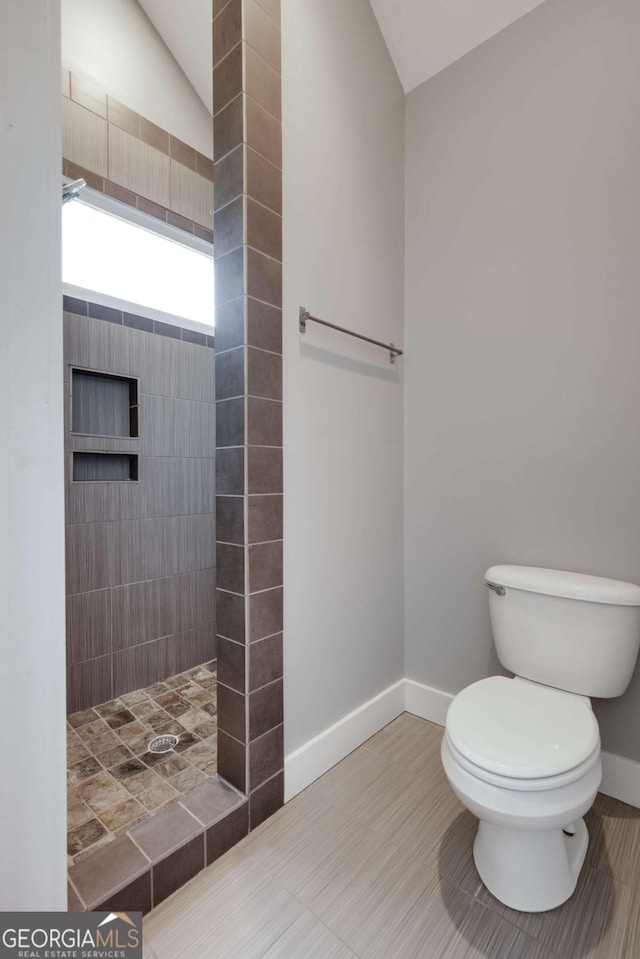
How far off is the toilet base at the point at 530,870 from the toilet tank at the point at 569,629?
431 millimetres

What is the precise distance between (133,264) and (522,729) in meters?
2.32

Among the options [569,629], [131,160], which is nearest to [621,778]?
[569,629]

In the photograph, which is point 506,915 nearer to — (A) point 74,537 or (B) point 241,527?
(B) point 241,527

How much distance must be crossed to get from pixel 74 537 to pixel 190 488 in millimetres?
592

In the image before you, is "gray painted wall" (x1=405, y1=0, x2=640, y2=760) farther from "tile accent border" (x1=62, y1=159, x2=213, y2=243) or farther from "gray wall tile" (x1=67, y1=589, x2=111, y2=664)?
"gray wall tile" (x1=67, y1=589, x2=111, y2=664)

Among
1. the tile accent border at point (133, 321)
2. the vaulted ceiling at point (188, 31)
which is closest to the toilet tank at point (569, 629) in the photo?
the tile accent border at point (133, 321)

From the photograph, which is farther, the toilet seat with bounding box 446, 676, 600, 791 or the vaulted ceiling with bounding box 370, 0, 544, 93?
the vaulted ceiling with bounding box 370, 0, 544, 93

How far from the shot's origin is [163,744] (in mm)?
1680

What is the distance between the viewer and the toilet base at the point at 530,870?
1.12 m

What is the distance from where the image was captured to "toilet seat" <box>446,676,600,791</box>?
1.01 m

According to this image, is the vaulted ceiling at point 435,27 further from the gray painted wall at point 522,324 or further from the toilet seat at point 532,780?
the toilet seat at point 532,780

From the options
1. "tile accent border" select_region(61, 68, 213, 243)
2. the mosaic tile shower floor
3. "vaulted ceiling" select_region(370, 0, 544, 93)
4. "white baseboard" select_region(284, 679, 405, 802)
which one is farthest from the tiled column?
"tile accent border" select_region(61, 68, 213, 243)

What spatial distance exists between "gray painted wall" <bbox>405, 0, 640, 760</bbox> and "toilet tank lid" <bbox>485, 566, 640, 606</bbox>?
0.11 m

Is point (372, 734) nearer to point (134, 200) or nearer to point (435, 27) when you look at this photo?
point (134, 200)
